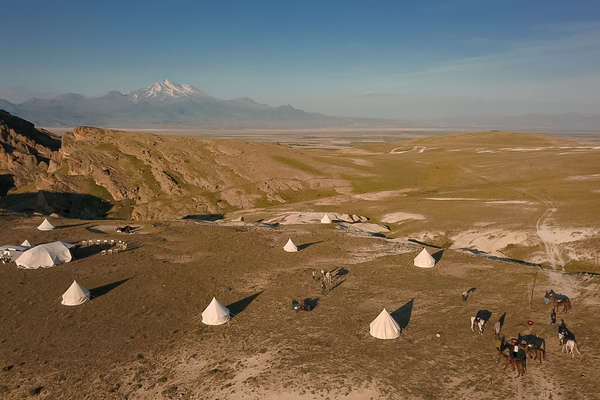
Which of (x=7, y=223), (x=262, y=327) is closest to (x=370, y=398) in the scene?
(x=262, y=327)

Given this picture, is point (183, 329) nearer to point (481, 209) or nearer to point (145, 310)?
point (145, 310)

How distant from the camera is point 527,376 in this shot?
68.6ft

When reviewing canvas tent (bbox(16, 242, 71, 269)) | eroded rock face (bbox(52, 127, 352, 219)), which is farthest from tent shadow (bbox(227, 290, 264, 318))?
eroded rock face (bbox(52, 127, 352, 219))

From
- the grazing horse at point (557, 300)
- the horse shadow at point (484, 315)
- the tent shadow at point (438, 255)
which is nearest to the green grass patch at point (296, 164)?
the tent shadow at point (438, 255)

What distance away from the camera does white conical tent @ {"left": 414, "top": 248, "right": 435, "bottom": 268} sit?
41.6 meters

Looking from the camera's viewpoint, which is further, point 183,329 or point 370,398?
point 183,329

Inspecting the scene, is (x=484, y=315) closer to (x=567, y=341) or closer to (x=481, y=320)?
(x=481, y=320)

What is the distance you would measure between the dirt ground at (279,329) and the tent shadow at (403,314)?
0.31ft

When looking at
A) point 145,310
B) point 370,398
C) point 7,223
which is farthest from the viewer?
point 7,223

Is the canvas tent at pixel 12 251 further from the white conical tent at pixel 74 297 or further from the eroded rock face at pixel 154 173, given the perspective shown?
the eroded rock face at pixel 154 173

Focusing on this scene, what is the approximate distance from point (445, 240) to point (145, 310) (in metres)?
47.3

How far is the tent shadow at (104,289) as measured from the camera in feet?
121

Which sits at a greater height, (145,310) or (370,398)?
(370,398)

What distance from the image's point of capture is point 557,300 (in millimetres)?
29062
